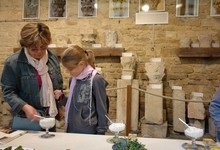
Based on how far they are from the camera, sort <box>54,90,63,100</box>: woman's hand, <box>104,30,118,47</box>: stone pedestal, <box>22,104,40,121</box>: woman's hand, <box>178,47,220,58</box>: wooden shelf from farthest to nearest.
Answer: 1. <box>104,30,118,47</box>: stone pedestal
2. <box>178,47,220,58</box>: wooden shelf
3. <box>54,90,63,100</box>: woman's hand
4. <box>22,104,40,121</box>: woman's hand

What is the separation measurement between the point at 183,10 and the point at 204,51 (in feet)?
2.60

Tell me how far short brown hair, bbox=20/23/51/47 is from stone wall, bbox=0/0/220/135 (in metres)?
2.83

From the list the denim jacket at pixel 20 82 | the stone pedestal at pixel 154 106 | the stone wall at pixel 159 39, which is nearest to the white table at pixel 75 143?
the denim jacket at pixel 20 82

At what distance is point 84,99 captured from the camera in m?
1.99

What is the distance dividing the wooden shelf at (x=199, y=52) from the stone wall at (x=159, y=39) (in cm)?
13

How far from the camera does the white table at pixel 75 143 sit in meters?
1.63

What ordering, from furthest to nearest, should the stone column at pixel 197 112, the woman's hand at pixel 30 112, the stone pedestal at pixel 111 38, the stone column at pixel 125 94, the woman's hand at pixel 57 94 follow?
1. the stone pedestal at pixel 111 38
2. the stone column at pixel 125 94
3. the stone column at pixel 197 112
4. the woman's hand at pixel 57 94
5. the woman's hand at pixel 30 112

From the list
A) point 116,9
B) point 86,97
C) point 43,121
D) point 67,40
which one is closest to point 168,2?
point 116,9

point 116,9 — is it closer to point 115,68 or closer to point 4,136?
point 115,68

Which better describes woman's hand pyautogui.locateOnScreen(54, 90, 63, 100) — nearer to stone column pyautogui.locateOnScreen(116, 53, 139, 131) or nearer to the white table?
the white table

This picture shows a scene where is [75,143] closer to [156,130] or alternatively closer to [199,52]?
[156,130]

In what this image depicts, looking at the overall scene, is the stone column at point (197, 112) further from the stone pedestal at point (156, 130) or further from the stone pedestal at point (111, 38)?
the stone pedestal at point (111, 38)

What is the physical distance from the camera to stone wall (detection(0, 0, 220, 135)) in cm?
445

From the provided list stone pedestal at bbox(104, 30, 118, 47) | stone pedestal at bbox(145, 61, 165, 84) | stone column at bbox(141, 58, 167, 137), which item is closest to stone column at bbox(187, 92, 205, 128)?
stone column at bbox(141, 58, 167, 137)
